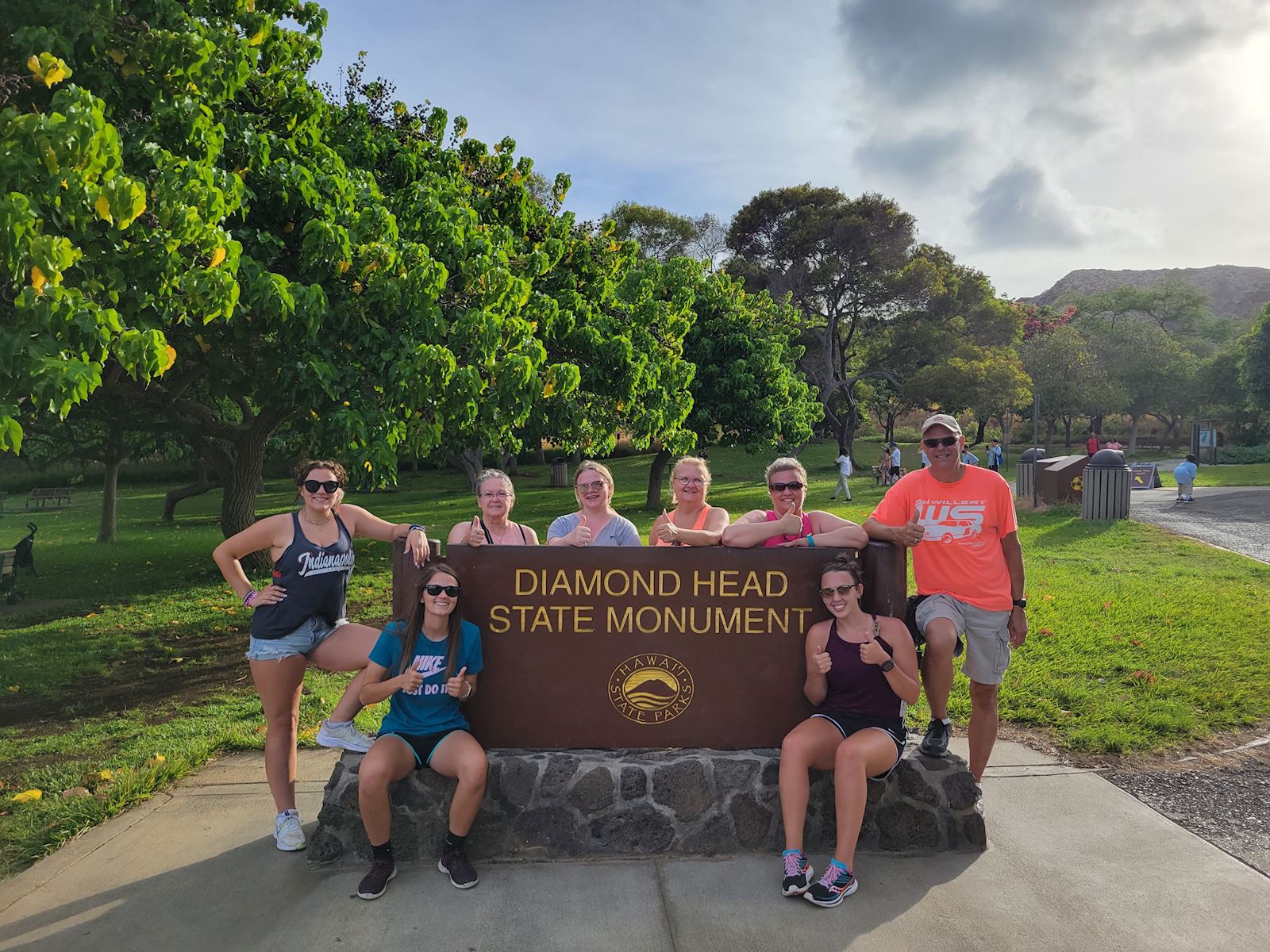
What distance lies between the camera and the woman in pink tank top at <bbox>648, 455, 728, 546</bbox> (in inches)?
169

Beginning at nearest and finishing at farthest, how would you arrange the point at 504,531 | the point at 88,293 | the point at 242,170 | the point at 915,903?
1. the point at 915,903
2. the point at 504,531
3. the point at 88,293
4. the point at 242,170

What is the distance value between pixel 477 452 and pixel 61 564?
13774 millimetres

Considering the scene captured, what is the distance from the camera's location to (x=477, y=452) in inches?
1062

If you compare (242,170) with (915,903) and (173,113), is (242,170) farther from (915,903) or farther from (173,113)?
(915,903)

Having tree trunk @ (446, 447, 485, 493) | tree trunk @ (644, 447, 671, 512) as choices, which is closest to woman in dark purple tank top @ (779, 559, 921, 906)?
tree trunk @ (644, 447, 671, 512)

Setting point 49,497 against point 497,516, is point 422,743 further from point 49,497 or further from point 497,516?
point 49,497

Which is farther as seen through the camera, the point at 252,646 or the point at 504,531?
the point at 504,531

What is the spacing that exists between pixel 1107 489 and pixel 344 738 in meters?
15.8

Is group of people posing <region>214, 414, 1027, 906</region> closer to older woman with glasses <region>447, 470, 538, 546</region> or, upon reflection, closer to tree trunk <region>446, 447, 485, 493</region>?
older woman with glasses <region>447, 470, 538, 546</region>

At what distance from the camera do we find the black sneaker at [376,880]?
356cm

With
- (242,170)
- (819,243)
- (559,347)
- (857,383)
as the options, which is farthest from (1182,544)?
(857,383)

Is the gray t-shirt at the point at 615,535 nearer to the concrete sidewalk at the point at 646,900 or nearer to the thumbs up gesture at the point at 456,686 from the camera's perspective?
the thumbs up gesture at the point at 456,686

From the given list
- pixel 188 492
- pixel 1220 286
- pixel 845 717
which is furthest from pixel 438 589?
pixel 1220 286

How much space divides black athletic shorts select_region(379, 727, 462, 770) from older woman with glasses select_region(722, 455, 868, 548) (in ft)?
5.42
